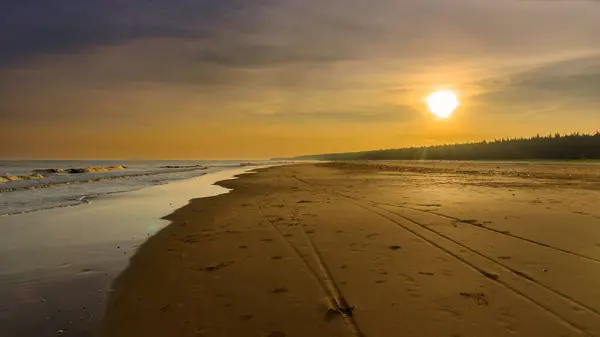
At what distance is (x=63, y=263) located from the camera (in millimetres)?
8180

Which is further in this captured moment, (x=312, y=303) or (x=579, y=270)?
(x=579, y=270)

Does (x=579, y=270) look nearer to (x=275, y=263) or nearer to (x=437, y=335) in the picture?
(x=437, y=335)

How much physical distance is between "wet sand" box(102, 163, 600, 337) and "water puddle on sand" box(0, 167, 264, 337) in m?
0.46

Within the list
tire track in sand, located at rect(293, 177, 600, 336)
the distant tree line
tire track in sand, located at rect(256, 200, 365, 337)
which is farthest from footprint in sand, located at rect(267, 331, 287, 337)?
the distant tree line

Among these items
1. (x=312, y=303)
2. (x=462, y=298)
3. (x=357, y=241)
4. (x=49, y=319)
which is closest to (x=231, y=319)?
(x=312, y=303)

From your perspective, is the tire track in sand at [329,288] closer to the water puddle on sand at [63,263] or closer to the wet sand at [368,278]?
the wet sand at [368,278]

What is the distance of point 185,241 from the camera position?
10.3 metres

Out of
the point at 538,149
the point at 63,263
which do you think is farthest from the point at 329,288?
the point at 538,149

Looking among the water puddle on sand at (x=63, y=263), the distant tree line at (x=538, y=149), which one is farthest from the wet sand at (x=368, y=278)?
the distant tree line at (x=538, y=149)

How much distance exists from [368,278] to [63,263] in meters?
6.56

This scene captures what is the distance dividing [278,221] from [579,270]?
851cm

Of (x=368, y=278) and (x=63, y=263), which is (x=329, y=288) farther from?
(x=63, y=263)

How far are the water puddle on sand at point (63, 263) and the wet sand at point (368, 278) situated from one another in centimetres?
46

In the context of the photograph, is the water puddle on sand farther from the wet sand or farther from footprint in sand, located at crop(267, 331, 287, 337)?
footprint in sand, located at crop(267, 331, 287, 337)
